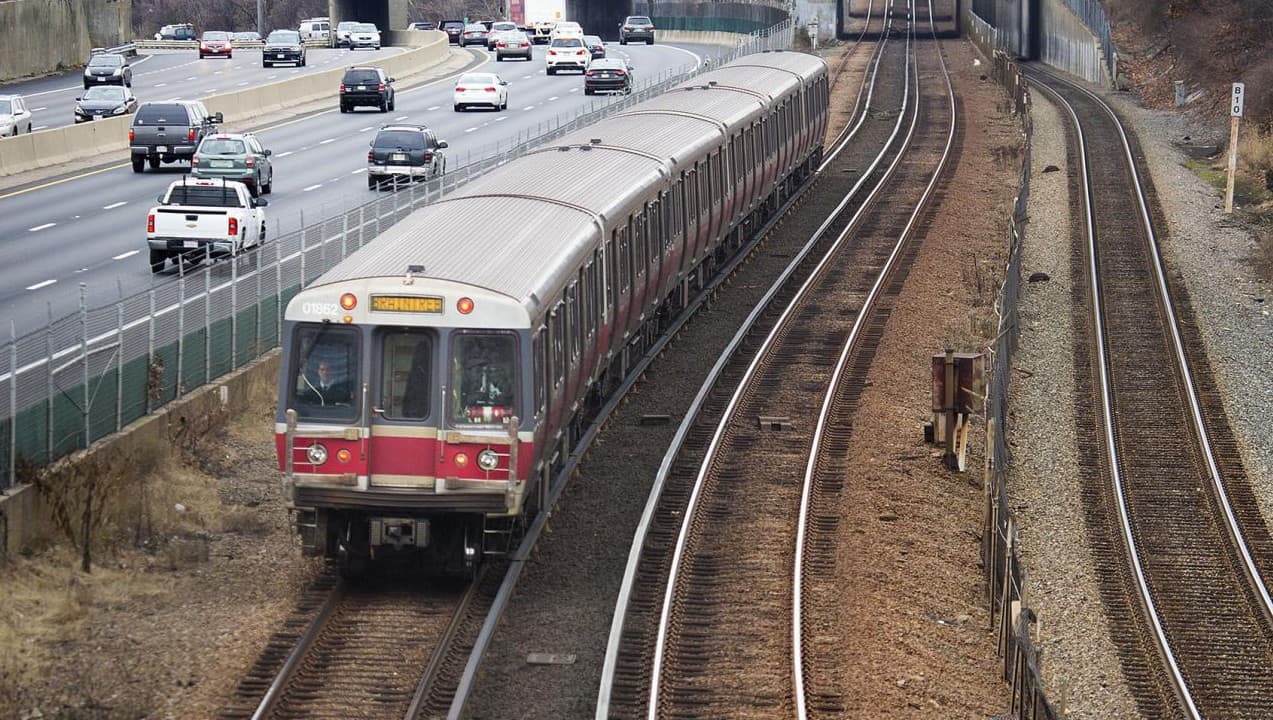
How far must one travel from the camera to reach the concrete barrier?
45000 mm

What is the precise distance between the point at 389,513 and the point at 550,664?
6.57ft

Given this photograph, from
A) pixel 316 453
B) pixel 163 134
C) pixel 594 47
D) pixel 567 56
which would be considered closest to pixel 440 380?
pixel 316 453

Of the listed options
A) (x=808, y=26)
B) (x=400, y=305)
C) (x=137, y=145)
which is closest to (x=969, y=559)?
(x=400, y=305)

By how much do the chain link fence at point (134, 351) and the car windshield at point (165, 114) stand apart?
21754 millimetres

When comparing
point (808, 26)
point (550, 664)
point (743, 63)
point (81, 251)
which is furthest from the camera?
point (808, 26)

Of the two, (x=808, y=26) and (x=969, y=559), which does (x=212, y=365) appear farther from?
(x=808, y=26)

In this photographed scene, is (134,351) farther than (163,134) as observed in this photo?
No

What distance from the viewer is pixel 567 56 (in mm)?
79688

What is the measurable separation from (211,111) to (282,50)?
24296 mm

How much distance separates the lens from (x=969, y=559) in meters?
17.3

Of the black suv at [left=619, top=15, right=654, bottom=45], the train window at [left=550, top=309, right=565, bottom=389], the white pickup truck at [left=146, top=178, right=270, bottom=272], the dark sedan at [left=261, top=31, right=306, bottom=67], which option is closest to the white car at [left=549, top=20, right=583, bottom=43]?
the black suv at [left=619, top=15, right=654, bottom=45]

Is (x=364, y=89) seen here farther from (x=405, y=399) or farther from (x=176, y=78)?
(x=405, y=399)

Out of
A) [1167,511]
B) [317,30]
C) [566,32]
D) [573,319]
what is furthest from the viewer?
[317,30]

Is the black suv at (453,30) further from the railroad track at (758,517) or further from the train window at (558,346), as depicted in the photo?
the train window at (558,346)
